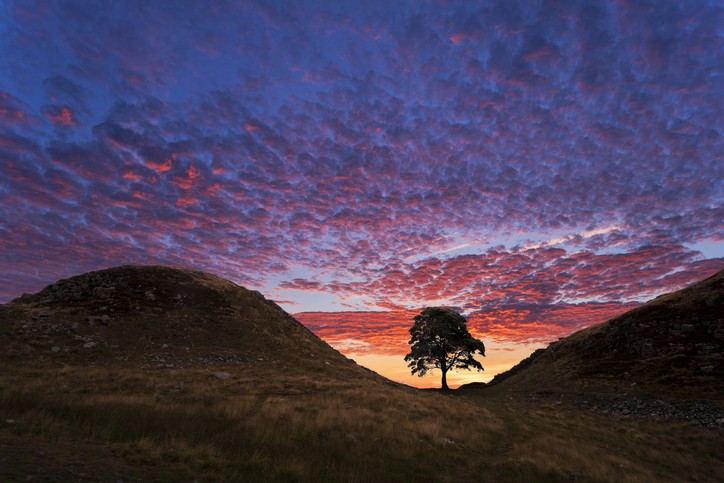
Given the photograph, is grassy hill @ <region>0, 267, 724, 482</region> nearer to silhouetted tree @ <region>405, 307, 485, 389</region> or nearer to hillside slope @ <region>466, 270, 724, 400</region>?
hillside slope @ <region>466, 270, 724, 400</region>

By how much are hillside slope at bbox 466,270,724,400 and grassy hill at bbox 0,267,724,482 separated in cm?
788

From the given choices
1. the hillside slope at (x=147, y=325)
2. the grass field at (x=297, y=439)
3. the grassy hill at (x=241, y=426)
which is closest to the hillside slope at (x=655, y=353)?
the grassy hill at (x=241, y=426)

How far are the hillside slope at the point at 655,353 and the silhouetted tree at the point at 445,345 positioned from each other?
831 cm

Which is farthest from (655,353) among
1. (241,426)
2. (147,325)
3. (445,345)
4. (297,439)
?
(147,325)

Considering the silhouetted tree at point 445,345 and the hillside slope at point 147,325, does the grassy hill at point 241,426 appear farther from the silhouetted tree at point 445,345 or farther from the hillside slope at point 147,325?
the silhouetted tree at point 445,345

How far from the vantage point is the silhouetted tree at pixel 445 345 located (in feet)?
196

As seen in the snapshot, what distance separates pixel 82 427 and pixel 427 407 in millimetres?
19096

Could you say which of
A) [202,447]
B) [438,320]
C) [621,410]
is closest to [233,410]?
[202,447]

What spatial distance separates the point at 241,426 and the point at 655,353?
43.3 meters

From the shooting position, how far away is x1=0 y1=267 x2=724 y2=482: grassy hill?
9992mm

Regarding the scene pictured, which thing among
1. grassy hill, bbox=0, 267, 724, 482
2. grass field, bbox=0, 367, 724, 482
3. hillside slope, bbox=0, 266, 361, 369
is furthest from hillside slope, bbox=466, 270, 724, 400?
hillside slope, bbox=0, 266, 361, 369

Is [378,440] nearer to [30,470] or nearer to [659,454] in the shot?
[30,470]

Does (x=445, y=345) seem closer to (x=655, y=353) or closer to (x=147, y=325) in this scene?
(x=655, y=353)

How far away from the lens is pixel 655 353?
3828 cm
